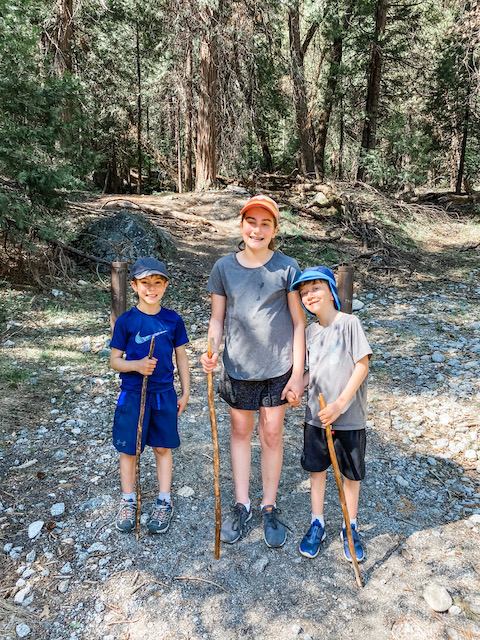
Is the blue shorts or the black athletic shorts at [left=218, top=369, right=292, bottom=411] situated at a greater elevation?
the black athletic shorts at [left=218, top=369, right=292, bottom=411]

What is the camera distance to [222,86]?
12.7 m

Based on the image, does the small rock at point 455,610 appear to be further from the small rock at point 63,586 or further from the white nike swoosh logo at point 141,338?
the white nike swoosh logo at point 141,338

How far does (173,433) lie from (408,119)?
17.6 metres

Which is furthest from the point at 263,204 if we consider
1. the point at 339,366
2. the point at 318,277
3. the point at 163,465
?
the point at 163,465

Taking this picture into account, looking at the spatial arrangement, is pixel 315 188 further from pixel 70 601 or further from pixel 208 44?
pixel 70 601

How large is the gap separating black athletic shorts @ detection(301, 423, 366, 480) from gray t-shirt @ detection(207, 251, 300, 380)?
1.33ft

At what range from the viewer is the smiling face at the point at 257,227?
2.71 metres

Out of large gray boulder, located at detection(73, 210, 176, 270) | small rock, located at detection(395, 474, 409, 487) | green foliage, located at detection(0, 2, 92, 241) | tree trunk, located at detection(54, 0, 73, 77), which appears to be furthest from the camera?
tree trunk, located at detection(54, 0, 73, 77)

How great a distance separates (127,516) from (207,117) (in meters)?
12.4

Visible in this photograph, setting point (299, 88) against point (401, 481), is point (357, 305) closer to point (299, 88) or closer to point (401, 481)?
point (401, 481)

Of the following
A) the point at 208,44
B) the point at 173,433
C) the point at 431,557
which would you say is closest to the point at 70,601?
the point at 173,433

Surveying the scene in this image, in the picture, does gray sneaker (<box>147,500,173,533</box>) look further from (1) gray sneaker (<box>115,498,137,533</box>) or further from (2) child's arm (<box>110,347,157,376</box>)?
(2) child's arm (<box>110,347,157,376</box>)

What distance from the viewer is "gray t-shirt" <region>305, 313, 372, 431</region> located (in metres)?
2.65

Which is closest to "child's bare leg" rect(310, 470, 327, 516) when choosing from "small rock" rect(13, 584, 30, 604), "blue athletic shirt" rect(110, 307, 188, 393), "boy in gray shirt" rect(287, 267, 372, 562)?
"boy in gray shirt" rect(287, 267, 372, 562)
